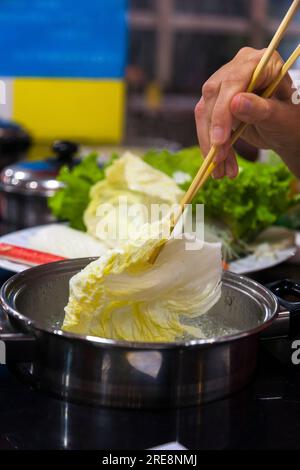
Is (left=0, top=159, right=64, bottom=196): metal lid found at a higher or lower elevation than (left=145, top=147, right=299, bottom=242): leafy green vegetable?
lower

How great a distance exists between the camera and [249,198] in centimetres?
171

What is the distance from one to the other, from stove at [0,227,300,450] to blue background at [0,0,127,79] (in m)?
3.86

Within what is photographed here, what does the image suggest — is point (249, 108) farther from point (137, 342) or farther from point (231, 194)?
point (231, 194)

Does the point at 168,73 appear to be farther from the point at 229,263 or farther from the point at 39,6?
the point at 229,263

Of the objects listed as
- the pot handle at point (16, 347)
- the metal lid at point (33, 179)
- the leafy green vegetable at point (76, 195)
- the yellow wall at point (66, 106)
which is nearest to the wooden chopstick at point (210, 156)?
the pot handle at point (16, 347)

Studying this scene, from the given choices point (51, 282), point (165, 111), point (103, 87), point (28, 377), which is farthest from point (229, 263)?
point (165, 111)

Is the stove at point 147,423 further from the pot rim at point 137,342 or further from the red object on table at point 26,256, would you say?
the red object on table at point 26,256

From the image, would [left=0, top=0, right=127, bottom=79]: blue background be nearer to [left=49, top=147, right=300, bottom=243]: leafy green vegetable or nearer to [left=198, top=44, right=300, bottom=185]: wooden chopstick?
[left=49, top=147, right=300, bottom=243]: leafy green vegetable

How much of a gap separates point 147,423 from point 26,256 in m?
0.70

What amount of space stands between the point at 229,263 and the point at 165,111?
3971mm

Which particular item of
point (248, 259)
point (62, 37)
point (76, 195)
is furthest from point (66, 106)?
point (248, 259)

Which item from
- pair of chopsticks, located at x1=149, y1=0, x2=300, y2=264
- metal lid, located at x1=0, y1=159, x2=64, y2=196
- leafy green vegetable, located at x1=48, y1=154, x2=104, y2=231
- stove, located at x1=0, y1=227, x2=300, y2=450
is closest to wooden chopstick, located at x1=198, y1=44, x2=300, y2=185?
pair of chopsticks, located at x1=149, y1=0, x2=300, y2=264

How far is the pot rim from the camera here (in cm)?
86

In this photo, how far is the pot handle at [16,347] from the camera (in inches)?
35.3
